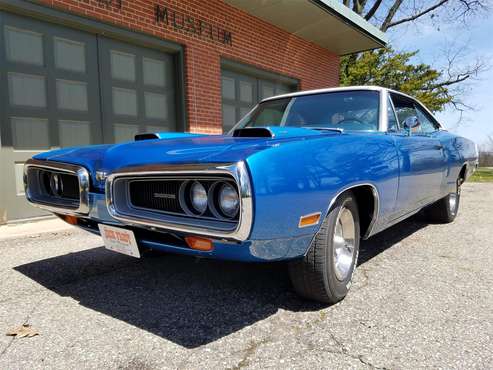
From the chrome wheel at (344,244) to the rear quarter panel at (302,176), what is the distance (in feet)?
0.88

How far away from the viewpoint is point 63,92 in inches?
208

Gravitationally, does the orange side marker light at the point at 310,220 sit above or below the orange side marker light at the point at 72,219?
above

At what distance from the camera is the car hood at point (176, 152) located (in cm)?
176

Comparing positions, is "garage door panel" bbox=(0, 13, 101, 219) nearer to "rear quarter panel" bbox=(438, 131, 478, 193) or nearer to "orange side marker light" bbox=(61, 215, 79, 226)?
"orange side marker light" bbox=(61, 215, 79, 226)

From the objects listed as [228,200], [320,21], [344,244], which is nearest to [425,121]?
[344,244]

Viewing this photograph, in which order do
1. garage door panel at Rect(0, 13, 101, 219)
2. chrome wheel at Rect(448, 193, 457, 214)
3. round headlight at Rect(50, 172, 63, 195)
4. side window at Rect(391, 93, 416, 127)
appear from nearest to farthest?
1. round headlight at Rect(50, 172, 63, 195)
2. side window at Rect(391, 93, 416, 127)
3. garage door panel at Rect(0, 13, 101, 219)
4. chrome wheel at Rect(448, 193, 457, 214)

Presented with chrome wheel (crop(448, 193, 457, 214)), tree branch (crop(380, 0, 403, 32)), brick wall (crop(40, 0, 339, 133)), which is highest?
tree branch (crop(380, 0, 403, 32))

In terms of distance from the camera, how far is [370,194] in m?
2.57

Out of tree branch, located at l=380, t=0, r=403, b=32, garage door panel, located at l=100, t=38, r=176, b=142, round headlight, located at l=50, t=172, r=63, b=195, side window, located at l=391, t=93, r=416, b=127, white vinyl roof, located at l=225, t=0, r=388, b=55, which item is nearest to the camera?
round headlight, located at l=50, t=172, r=63, b=195

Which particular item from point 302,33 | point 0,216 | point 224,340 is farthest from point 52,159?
point 302,33

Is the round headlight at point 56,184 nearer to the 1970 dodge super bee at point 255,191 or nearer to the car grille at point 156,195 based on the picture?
the 1970 dodge super bee at point 255,191

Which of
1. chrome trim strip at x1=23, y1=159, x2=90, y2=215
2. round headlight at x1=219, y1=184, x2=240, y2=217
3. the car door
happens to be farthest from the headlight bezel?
the car door

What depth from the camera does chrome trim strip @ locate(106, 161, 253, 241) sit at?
162cm

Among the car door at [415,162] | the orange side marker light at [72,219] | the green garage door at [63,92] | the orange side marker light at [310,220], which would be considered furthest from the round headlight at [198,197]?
the green garage door at [63,92]
